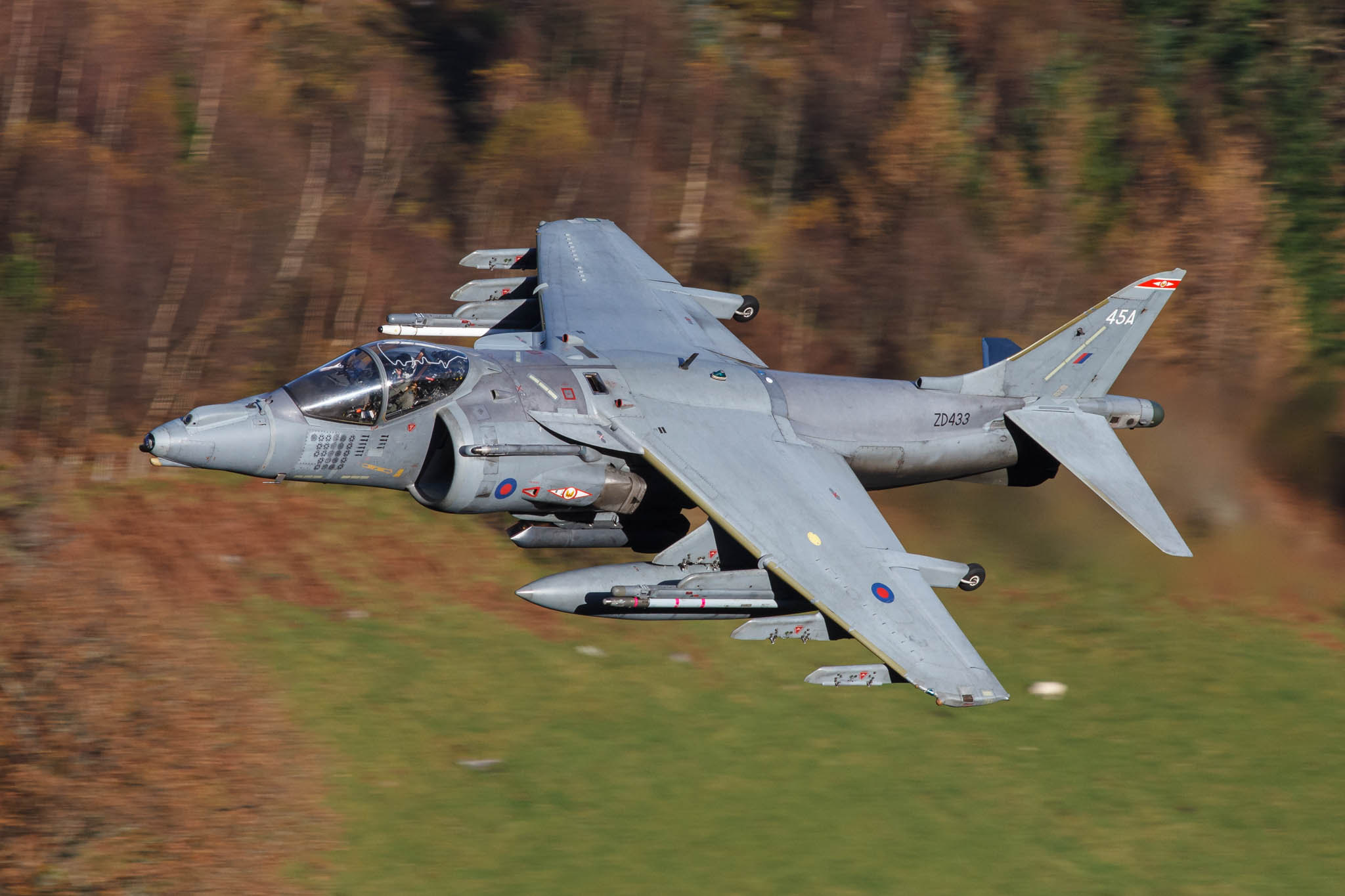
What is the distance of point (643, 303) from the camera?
20.6m

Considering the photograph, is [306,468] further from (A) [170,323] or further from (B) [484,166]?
(B) [484,166]

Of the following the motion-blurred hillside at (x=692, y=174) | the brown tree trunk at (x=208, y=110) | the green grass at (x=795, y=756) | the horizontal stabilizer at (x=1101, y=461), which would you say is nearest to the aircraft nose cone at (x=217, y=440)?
the green grass at (x=795, y=756)

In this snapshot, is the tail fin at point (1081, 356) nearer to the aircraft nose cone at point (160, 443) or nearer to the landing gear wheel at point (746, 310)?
the landing gear wheel at point (746, 310)

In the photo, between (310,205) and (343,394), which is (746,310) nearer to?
(343,394)

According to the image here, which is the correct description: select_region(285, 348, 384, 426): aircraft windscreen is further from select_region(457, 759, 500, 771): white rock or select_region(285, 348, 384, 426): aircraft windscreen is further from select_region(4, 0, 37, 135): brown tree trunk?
select_region(4, 0, 37, 135): brown tree trunk

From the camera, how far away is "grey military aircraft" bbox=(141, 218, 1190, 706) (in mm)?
15906

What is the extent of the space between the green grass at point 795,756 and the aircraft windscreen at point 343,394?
3.76m

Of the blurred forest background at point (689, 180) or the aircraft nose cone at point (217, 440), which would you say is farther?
the blurred forest background at point (689, 180)

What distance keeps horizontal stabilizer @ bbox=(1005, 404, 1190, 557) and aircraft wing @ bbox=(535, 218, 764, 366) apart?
160 inches

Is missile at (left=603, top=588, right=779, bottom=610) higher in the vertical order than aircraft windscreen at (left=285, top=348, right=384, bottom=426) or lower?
lower

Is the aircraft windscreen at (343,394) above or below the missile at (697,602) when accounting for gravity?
above

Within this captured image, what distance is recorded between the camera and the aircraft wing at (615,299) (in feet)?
63.6

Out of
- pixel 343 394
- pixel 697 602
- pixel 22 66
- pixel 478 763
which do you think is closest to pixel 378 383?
pixel 343 394

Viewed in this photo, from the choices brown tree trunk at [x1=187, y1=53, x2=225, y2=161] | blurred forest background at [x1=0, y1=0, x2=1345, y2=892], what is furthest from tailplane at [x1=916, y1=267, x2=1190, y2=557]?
brown tree trunk at [x1=187, y1=53, x2=225, y2=161]
